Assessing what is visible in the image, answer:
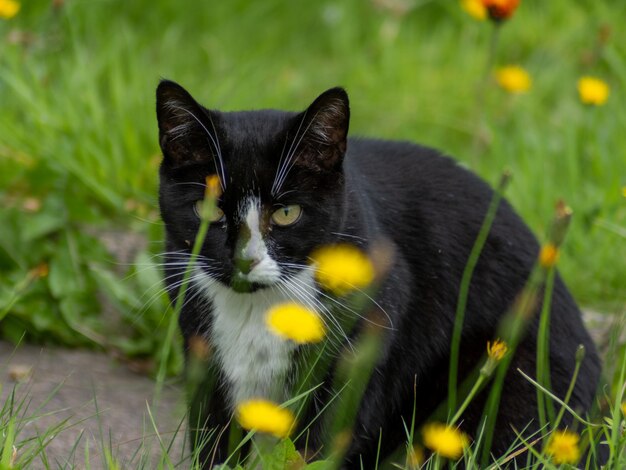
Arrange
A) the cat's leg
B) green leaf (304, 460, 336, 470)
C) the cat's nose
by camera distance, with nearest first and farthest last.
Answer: green leaf (304, 460, 336, 470) < the cat's nose < the cat's leg

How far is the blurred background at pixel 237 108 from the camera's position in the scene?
9.85ft

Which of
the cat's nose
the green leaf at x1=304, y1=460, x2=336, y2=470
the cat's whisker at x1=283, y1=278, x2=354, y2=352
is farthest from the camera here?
the cat's whisker at x1=283, y1=278, x2=354, y2=352

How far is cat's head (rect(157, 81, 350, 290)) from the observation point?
2084 millimetres

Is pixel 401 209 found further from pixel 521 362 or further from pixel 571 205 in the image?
pixel 571 205

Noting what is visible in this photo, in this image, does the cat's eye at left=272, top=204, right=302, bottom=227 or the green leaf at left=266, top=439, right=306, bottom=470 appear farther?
the cat's eye at left=272, top=204, right=302, bottom=227

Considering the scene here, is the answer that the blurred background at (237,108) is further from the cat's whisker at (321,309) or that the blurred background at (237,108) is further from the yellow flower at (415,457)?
the yellow flower at (415,457)

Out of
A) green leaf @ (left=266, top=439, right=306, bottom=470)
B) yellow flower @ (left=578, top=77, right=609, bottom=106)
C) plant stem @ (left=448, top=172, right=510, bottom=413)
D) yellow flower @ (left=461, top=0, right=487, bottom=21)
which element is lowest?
green leaf @ (left=266, top=439, right=306, bottom=470)

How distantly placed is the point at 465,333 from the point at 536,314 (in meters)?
0.18

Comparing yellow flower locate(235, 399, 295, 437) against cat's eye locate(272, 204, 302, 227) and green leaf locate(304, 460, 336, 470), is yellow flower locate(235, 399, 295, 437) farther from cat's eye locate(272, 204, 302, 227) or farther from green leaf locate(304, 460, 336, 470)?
cat's eye locate(272, 204, 302, 227)

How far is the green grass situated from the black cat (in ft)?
0.72

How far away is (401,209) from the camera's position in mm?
2424

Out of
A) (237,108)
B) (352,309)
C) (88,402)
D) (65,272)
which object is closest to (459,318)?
(352,309)

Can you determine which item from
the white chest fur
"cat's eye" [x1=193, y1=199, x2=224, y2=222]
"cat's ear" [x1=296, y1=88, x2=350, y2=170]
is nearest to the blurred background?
the white chest fur

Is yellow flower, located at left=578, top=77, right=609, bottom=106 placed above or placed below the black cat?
above
